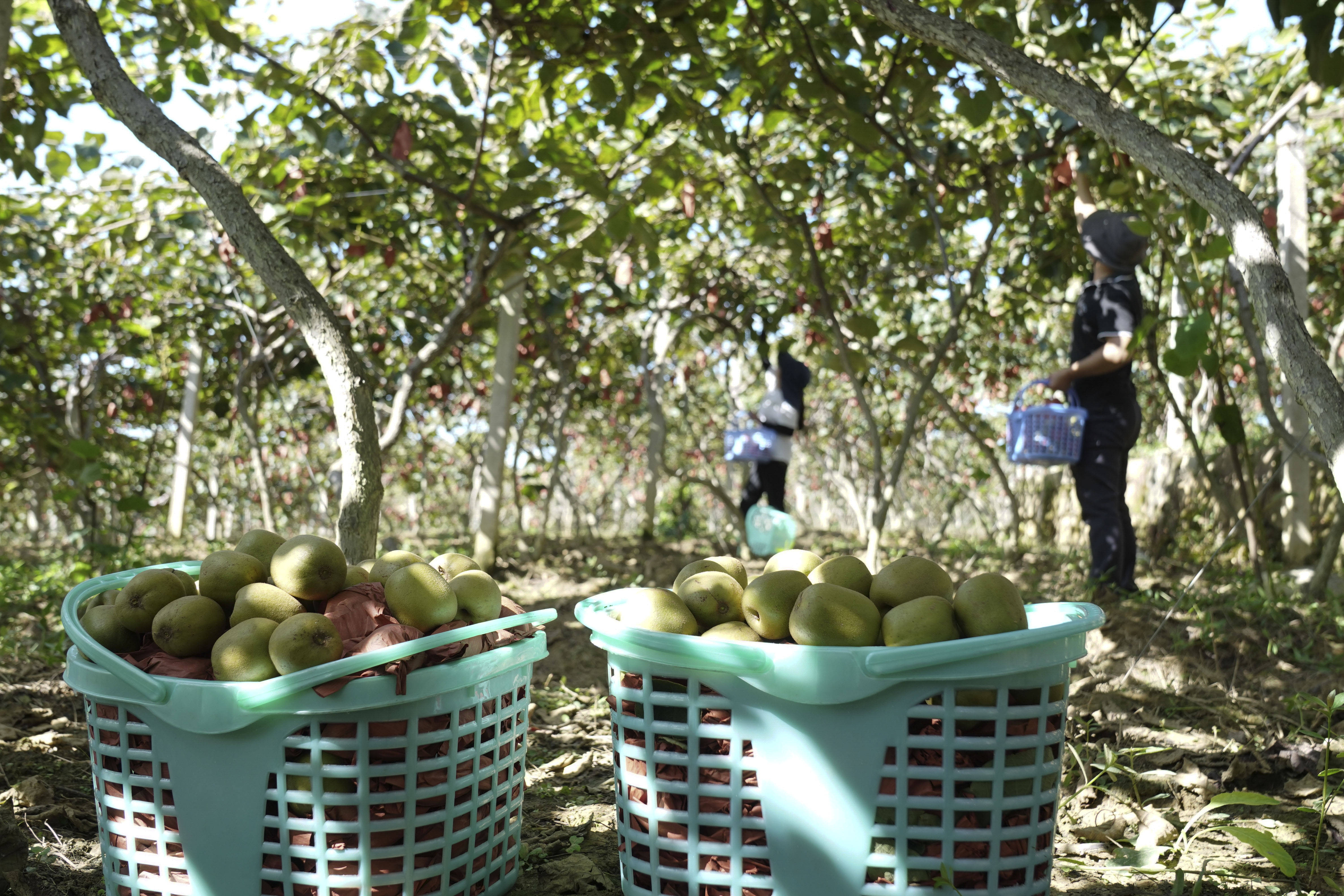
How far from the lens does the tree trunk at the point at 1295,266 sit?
4020mm

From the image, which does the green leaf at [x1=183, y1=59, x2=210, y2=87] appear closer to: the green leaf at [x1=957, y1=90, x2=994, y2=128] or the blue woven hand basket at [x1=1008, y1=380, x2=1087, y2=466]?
the green leaf at [x1=957, y1=90, x2=994, y2=128]

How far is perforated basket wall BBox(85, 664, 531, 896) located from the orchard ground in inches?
Result: 9.1

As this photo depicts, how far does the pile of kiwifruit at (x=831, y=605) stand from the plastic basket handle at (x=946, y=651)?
0.05 metres

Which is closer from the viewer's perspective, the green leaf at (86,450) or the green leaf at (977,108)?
the green leaf at (977,108)

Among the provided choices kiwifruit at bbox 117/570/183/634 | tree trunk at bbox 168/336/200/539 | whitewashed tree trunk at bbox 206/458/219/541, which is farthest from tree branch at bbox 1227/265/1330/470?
whitewashed tree trunk at bbox 206/458/219/541

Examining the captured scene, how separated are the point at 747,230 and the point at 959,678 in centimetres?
454

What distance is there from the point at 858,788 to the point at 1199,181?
1.04m

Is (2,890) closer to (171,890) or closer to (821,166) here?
(171,890)

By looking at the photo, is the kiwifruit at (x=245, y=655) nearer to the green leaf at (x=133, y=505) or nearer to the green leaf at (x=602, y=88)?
the green leaf at (x=602, y=88)

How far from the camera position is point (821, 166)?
4.25 metres

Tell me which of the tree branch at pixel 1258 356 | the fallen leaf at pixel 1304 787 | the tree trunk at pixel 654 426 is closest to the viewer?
the fallen leaf at pixel 1304 787

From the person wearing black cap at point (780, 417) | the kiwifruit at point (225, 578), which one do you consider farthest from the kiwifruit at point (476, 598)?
the person wearing black cap at point (780, 417)

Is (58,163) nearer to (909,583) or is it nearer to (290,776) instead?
(290,776)

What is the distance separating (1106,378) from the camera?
12.1 feet
